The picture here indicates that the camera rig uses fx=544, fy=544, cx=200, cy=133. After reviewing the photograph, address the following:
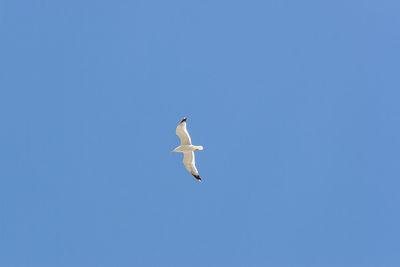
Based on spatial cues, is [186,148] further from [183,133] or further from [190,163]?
[190,163]

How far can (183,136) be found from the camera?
39.4m

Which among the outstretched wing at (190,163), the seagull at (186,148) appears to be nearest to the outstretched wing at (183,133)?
the seagull at (186,148)

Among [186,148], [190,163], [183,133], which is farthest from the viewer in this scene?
[190,163]

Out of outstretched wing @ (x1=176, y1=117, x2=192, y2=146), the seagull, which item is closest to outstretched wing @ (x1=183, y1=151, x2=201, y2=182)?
the seagull

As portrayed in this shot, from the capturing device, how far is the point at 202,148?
130 feet

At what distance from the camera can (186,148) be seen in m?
39.7

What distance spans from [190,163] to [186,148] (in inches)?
78.8

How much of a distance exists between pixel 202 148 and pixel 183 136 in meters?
1.65

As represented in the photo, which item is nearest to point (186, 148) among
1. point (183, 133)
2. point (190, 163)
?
point (183, 133)

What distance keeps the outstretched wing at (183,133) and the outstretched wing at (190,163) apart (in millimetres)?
1316

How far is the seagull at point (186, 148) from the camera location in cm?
3906

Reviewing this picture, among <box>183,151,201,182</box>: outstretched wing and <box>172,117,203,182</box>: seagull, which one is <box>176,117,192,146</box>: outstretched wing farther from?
<box>183,151,201,182</box>: outstretched wing

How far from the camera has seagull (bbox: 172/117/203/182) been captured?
39.1 metres

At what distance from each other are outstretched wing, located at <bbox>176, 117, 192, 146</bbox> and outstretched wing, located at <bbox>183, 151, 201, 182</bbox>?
1.32m
